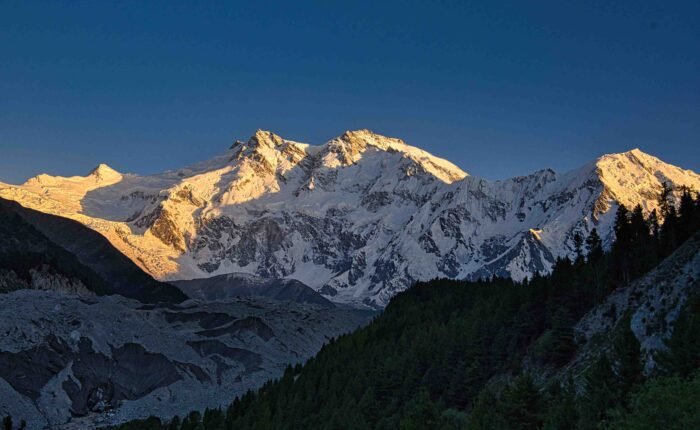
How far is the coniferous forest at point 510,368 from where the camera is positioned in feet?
243

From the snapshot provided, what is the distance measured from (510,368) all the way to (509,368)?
39 centimetres

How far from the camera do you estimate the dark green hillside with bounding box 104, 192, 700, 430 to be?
244 ft

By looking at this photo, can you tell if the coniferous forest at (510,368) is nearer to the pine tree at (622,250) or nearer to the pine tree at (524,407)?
the pine tree at (524,407)

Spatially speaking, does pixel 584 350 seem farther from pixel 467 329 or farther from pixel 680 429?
pixel 680 429

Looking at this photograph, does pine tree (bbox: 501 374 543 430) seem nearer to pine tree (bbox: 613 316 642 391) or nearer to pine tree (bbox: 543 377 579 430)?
pine tree (bbox: 543 377 579 430)

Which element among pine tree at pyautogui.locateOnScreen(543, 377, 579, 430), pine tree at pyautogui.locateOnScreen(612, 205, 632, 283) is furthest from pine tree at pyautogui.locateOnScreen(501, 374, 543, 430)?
pine tree at pyautogui.locateOnScreen(612, 205, 632, 283)

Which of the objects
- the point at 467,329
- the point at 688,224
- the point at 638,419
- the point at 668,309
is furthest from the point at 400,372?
the point at 638,419

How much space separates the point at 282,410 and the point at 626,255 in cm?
6973

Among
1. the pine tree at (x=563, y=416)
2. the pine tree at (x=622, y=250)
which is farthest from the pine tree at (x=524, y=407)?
the pine tree at (x=622, y=250)

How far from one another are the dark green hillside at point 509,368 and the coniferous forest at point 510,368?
0.19 m

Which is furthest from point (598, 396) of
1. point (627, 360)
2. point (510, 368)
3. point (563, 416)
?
point (510, 368)

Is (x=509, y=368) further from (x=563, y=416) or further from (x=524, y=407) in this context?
(x=563, y=416)

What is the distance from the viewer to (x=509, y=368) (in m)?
120

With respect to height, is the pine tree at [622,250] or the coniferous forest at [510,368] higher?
the pine tree at [622,250]
